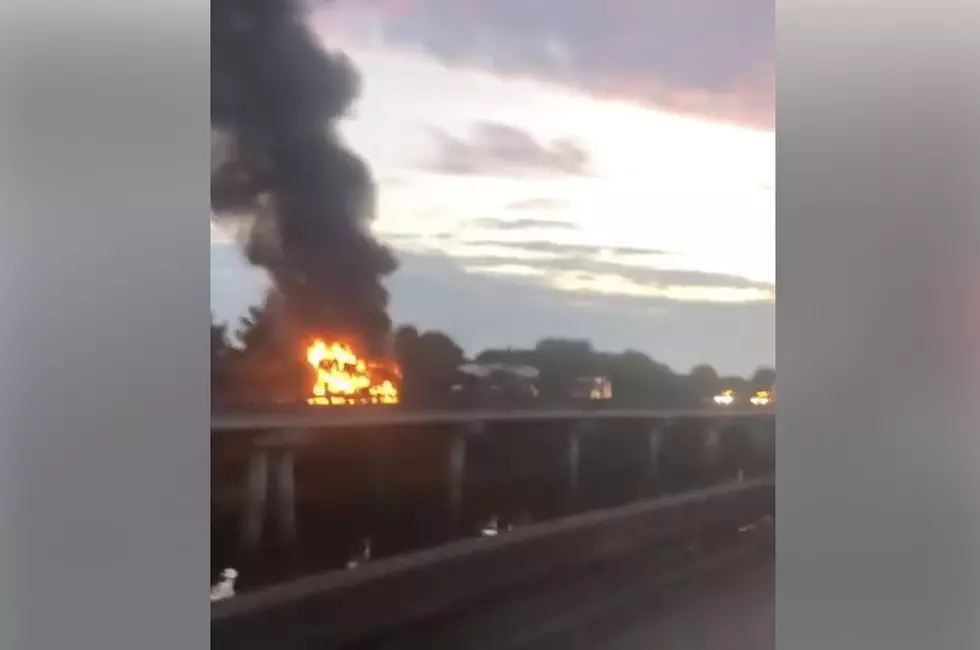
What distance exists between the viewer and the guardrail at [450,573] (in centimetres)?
111

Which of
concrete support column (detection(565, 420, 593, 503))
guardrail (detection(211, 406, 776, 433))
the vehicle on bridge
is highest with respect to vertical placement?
the vehicle on bridge

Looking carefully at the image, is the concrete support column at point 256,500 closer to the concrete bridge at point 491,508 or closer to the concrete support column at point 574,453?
the concrete bridge at point 491,508

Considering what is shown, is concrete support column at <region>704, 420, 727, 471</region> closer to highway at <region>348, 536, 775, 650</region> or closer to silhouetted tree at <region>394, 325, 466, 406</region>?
highway at <region>348, 536, 775, 650</region>

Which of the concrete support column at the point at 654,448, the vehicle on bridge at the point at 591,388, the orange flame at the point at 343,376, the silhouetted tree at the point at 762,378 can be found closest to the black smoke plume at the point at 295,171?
the orange flame at the point at 343,376

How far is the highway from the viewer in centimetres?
112

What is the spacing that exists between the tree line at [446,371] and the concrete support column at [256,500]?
78mm
